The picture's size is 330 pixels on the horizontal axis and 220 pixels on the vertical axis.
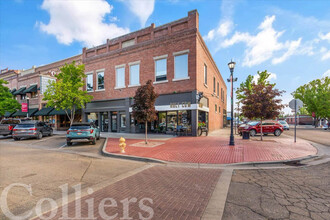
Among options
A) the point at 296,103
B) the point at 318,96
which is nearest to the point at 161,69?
the point at 296,103

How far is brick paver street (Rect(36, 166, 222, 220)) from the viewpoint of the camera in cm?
306

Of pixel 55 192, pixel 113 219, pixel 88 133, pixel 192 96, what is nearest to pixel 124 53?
pixel 192 96

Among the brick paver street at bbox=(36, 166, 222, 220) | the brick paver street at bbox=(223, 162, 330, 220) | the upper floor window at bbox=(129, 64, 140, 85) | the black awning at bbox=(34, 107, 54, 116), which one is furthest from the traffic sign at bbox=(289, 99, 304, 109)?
the black awning at bbox=(34, 107, 54, 116)

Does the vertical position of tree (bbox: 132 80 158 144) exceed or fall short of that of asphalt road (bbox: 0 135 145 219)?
it exceeds it

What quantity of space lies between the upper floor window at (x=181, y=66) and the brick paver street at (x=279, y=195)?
11.8m

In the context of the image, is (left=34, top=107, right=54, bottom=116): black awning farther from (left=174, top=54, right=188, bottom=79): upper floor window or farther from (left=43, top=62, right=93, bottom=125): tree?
(left=174, top=54, right=188, bottom=79): upper floor window

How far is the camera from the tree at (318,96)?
3788 centimetres

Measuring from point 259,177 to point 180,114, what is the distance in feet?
36.2

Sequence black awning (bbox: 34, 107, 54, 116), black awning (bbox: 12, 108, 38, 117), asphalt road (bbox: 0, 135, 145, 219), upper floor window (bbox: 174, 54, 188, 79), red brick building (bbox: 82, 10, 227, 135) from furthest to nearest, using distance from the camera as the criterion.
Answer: black awning (bbox: 12, 108, 38, 117) < black awning (bbox: 34, 107, 54, 116) < upper floor window (bbox: 174, 54, 188, 79) < red brick building (bbox: 82, 10, 227, 135) < asphalt road (bbox: 0, 135, 145, 219)

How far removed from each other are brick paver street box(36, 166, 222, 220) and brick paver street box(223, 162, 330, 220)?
618 millimetres

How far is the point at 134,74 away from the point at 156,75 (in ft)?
10.0

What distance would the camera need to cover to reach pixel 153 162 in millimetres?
7000

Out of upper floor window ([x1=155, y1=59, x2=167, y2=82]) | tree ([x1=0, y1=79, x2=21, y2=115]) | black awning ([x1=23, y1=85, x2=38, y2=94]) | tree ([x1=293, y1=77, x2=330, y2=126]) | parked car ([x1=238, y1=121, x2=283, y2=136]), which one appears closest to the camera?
parked car ([x1=238, y1=121, x2=283, y2=136])

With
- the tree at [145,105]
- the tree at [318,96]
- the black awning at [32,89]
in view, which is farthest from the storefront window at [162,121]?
the tree at [318,96]
